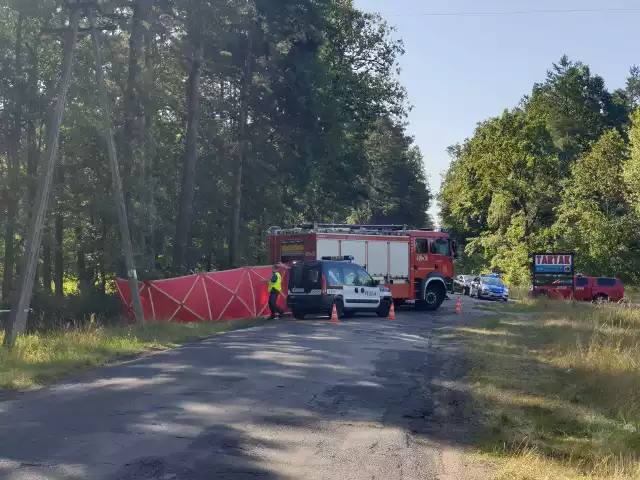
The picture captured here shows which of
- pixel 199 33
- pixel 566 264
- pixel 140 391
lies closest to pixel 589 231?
pixel 566 264

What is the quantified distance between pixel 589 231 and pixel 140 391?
48.3 metres

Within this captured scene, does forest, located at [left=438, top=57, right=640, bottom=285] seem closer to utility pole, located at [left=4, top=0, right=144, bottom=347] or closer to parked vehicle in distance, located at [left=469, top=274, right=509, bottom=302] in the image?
parked vehicle in distance, located at [left=469, top=274, right=509, bottom=302]

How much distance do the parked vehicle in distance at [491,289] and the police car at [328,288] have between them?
21.9 metres

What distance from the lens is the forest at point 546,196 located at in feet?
176

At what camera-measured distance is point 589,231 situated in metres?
54.2

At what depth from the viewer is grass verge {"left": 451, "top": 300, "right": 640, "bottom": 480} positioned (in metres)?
7.48

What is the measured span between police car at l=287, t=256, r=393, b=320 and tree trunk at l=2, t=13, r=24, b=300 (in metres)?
18.3

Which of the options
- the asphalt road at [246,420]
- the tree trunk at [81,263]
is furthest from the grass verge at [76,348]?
the tree trunk at [81,263]

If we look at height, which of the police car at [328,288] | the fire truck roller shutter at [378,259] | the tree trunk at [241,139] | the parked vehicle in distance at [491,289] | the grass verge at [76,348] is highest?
the tree trunk at [241,139]

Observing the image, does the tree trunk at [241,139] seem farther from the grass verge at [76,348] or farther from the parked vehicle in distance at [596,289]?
the grass verge at [76,348]

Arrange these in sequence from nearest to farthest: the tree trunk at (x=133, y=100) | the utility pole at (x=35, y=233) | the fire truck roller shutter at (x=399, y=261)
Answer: the utility pole at (x=35, y=233)
the tree trunk at (x=133, y=100)
the fire truck roller shutter at (x=399, y=261)

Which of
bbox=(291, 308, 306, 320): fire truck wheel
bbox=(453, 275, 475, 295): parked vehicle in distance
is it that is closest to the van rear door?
bbox=(291, 308, 306, 320): fire truck wheel

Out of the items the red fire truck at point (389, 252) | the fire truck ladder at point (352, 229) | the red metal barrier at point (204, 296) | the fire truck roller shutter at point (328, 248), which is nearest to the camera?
the red metal barrier at point (204, 296)

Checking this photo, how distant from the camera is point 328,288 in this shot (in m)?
24.7
